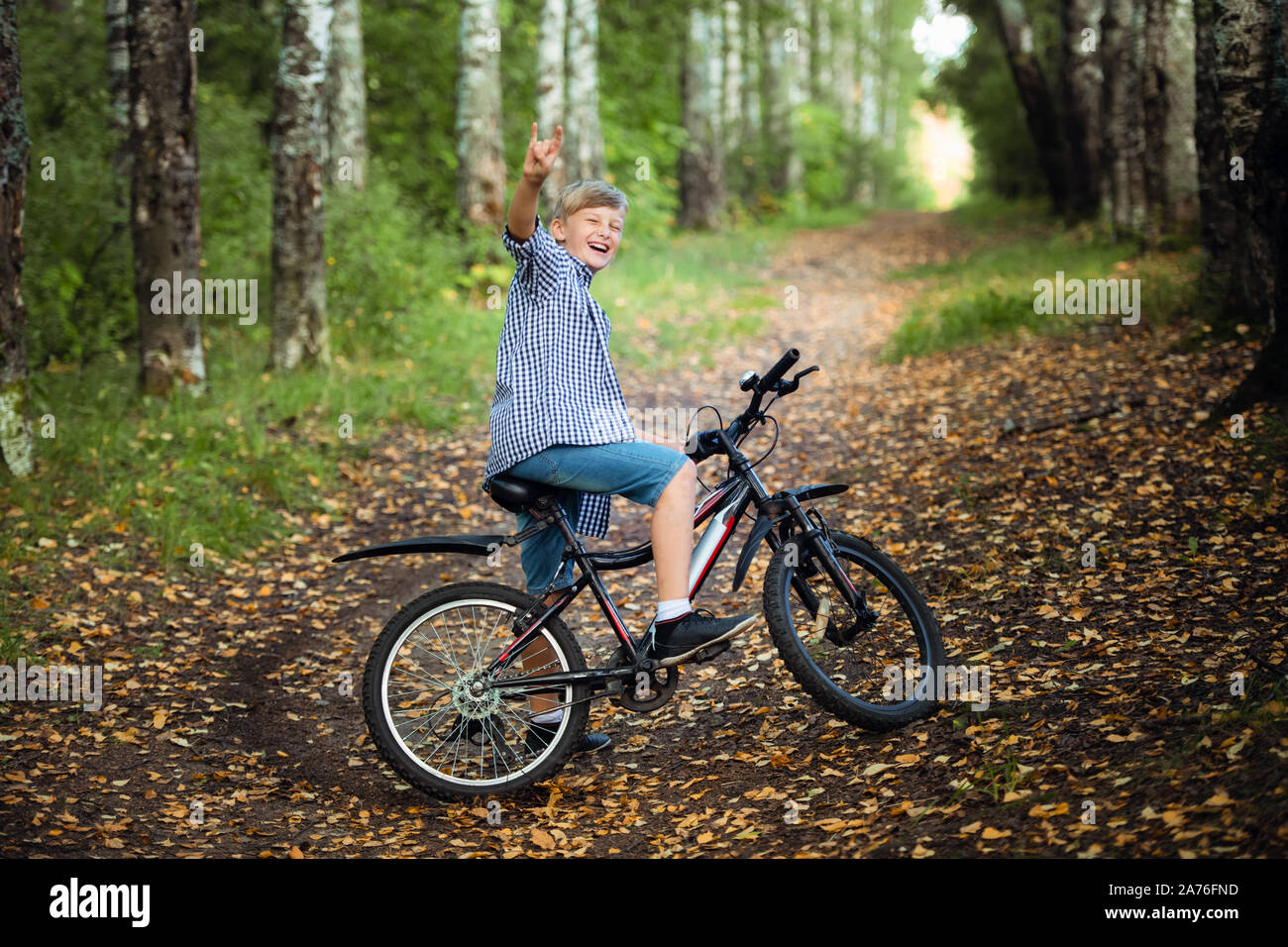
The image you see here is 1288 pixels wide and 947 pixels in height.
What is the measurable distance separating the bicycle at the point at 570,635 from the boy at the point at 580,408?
0.42 feet

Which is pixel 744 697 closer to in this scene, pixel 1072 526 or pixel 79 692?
pixel 1072 526

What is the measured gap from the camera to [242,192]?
11500 millimetres

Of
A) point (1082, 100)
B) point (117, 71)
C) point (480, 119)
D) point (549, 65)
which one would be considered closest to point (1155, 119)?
point (1082, 100)

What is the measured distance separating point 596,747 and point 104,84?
40.4ft

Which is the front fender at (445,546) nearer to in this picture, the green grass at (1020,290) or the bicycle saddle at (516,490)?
the bicycle saddle at (516,490)

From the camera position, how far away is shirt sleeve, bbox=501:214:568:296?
12.9 ft

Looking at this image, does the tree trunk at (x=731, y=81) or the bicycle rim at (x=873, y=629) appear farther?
the tree trunk at (x=731, y=81)

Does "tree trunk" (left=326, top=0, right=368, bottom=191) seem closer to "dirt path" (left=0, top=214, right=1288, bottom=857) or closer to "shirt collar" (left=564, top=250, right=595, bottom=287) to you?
"dirt path" (left=0, top=214, right=1288, bottom=857)

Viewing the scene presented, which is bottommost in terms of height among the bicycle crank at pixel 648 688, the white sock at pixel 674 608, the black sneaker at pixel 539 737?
the black sneaker at pixel 539 737

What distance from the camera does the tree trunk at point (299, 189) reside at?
951 centimetres

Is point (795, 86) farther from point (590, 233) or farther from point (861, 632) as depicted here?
point (861, 632)

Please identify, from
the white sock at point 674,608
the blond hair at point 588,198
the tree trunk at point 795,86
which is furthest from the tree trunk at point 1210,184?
the tree trunk at point 795,86

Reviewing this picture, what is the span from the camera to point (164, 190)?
27.7 feet
